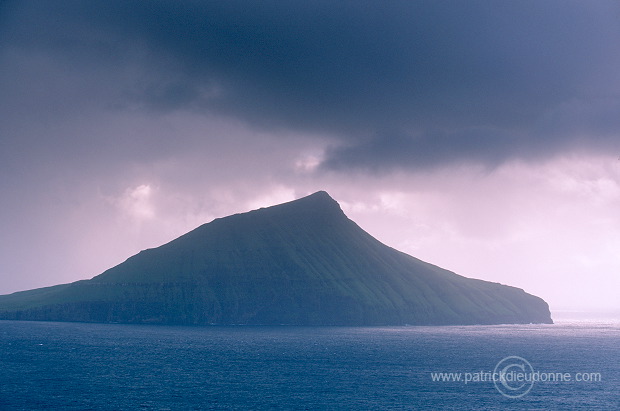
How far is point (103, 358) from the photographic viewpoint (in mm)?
160000

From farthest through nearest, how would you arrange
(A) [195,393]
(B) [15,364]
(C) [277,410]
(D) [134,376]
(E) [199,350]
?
(E) [199,350]
(B) [15,364]
(D) [134,376]
(A) [195,393]
(C) [277,410]

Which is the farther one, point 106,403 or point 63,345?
point 63,345

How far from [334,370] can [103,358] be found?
66342 mm

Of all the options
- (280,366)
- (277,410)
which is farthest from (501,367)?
(277,410)

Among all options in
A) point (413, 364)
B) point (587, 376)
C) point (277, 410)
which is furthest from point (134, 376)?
point (587, 376)

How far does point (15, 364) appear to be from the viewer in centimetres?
14200

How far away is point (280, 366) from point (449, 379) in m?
45.1

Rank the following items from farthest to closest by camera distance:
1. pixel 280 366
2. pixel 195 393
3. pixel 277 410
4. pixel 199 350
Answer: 1. pixel 199 350
2. pixel 280 366
3. pixel 195 393
4. pixel 277 410

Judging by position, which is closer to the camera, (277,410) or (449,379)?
(277,410)

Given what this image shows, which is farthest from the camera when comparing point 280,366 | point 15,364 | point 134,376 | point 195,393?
point 280,366

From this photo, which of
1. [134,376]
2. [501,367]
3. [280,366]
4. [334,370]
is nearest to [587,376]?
[501,367]

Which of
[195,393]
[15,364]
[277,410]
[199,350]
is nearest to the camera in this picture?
[277,410]

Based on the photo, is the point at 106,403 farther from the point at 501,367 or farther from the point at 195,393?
the point at 501,367

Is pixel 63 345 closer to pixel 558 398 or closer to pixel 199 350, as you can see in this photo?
pixel 199 350
